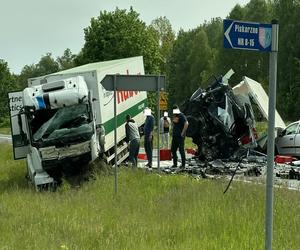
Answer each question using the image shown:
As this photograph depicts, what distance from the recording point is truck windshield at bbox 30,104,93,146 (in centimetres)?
1526

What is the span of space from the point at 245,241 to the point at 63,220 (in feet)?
10.6

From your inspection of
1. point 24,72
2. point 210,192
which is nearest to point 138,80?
point 210,192

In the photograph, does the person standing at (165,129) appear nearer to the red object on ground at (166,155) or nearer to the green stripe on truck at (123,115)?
the green stripe on truck at (123,115)

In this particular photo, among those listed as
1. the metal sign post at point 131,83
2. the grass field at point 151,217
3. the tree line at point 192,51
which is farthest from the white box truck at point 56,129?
the tree line at point 192,51

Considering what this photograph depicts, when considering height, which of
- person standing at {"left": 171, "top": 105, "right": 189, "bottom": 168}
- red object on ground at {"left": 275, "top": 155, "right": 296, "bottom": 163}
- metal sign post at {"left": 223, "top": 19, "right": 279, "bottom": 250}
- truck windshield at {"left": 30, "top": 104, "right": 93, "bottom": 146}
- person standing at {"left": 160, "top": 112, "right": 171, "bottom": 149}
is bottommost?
person standing at {"left": 160, "top": 112, "right": 171, "bottom": 149}

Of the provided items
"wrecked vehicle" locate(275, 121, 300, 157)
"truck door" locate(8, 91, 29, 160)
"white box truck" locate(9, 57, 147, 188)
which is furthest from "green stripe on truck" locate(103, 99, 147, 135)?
"wrecked vehicle" locate(275, 121, 300, 157)

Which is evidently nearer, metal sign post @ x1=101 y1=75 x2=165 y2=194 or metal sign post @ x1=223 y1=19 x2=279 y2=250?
metal sign post @ x1=223 y1=19 x2=279 y2=250

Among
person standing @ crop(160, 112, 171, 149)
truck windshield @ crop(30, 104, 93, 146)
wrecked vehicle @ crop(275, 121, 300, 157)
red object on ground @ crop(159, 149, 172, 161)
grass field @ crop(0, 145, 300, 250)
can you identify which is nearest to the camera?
grass field @ crop(0, 145, 300, 250)

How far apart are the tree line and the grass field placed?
8.29m

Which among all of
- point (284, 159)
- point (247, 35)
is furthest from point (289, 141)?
point (247, 35)

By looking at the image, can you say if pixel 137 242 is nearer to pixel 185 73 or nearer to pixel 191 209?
pixel 191 209

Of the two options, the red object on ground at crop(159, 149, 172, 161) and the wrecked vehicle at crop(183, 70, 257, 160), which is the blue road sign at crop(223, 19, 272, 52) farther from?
the red object on ground at crop(159, 149, 172, 161)

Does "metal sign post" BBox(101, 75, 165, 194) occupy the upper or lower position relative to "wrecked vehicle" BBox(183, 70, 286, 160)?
upper

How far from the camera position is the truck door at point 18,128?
1605 cm
